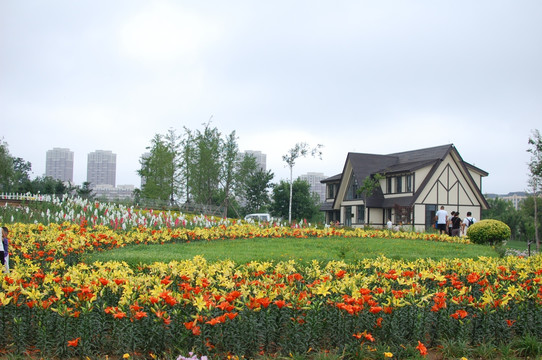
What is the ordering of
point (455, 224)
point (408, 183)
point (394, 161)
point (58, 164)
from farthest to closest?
point (58, 164) → point (394, 161) → point (408, 183) → point (455, 224)

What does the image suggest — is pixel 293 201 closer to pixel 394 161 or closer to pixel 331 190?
pixel 331 190

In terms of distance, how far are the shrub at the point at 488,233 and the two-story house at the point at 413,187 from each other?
549 inches

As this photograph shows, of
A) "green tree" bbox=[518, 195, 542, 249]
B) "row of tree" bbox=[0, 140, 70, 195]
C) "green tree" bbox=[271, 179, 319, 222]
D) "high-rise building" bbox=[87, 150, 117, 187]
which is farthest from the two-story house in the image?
"high-rise building" bbox=[87, 150, 117, 187]

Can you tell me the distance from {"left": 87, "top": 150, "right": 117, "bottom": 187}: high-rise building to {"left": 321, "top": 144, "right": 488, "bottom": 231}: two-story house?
295 ft

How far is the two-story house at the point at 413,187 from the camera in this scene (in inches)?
1344

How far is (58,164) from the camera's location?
378ft

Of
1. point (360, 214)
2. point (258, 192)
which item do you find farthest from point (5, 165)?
point (360, 214)

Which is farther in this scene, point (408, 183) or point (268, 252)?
point (408, 183)

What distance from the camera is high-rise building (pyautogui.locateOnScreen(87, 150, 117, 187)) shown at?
387ft

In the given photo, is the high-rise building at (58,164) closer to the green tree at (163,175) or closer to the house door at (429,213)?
the green tree at (163,175)

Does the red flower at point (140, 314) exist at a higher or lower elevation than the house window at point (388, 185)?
lower

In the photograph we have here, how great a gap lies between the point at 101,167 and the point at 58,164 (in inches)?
369

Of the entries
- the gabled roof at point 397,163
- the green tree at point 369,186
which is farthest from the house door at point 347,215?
the gabled roof at point 397,163

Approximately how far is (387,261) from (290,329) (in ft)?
12.2
